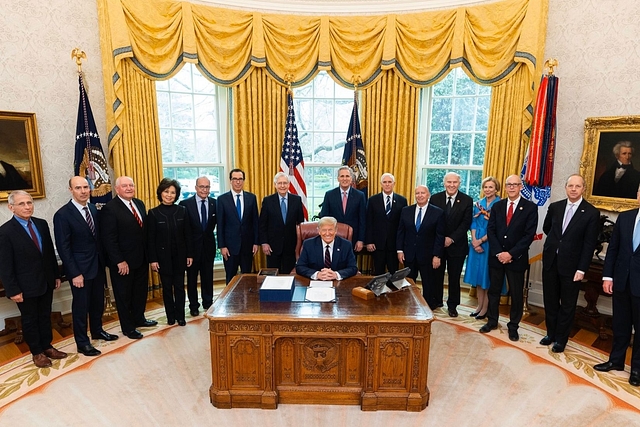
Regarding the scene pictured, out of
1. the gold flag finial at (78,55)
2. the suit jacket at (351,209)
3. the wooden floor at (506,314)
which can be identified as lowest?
the wooden floor at (506,314)

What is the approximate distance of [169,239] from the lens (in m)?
4.28

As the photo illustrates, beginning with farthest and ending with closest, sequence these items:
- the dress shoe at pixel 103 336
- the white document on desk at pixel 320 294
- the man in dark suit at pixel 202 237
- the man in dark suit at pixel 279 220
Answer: the man in dark suit at pixel 279 220, the man in dark suit at pixel 202 237, the dress shoe at pixel 103 336, the white document on desk at pixel 320 294

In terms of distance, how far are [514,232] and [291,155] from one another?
3.18 m

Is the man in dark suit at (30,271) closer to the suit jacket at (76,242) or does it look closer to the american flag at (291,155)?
the suit jacket at (76,242)

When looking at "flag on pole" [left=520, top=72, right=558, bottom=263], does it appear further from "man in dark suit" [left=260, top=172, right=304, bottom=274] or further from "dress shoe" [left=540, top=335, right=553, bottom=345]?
"man in dark suit" [left=260, top=172, right=304, bottom=274]

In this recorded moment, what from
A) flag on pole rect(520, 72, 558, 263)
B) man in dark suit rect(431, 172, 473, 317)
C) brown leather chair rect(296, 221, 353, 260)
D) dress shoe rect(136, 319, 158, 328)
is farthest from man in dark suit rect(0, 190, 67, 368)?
flag on pole rect(520, 72, 558, 263)

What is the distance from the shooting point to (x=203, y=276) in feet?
16.3

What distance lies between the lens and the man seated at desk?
12.4ft

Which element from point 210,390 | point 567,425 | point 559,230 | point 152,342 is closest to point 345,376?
point 210,390

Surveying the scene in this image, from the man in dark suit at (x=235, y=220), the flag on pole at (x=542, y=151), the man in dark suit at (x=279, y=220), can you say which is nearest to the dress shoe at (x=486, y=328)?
the flag on pole at (x=542, y=151)

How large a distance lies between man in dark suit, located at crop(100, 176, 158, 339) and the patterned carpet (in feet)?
1.27

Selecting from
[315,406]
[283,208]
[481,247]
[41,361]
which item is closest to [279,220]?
[283,208]

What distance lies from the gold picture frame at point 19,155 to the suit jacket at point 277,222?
104 inches

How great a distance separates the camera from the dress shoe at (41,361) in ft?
12.3
